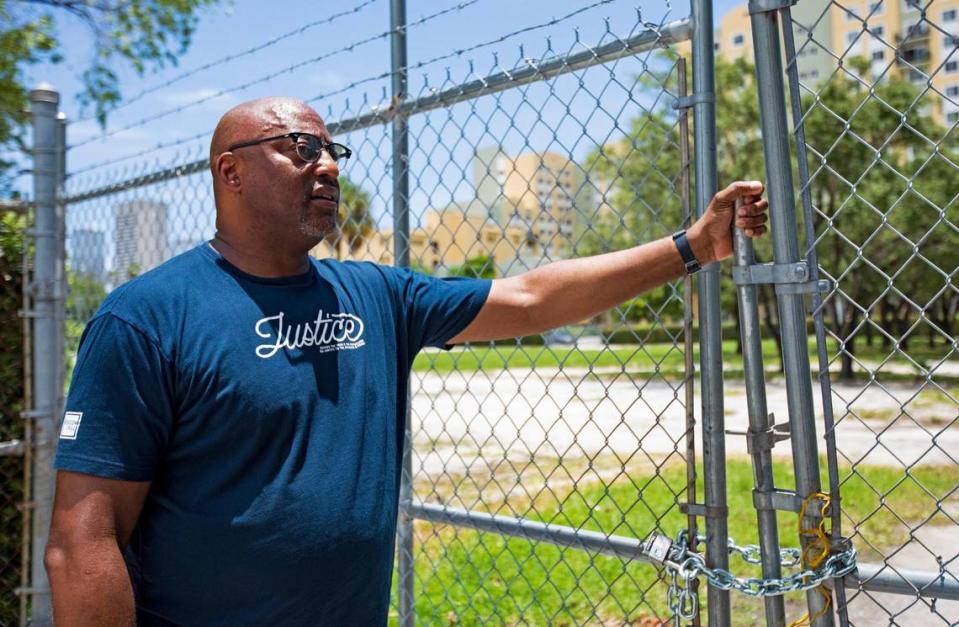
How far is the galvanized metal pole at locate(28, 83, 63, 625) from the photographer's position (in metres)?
4.21

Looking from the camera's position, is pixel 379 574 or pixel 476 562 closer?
pixel 379 574

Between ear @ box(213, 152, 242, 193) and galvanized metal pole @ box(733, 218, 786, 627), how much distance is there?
127 cm

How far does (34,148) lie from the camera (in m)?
4.37

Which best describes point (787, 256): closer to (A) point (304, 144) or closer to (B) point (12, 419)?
(A) point (304, 144)

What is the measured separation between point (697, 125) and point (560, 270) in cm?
58

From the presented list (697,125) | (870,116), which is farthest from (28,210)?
(870,116)

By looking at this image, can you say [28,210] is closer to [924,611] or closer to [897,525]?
[924,611]

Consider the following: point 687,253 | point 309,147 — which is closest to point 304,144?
point 309,147

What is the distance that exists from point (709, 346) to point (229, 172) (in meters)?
1.32

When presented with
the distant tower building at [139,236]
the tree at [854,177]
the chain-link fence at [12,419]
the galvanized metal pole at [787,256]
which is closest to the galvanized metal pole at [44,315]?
the chain-link fence at [12,419]

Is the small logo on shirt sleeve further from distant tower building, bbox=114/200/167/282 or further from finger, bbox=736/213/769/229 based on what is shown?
distant tower building, bbox=114/200/167/282

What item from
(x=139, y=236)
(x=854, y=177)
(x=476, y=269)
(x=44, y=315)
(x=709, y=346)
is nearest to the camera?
(x=709, y=346)

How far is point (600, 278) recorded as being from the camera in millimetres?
2283

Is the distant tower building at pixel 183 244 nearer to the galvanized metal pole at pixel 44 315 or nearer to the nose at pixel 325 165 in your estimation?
the galvanized metal pole at pixel 44 315
